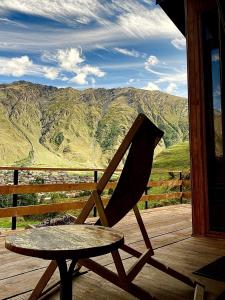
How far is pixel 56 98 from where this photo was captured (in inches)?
3986

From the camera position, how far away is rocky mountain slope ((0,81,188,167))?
7988 cm

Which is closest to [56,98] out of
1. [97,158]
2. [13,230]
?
[97,158]

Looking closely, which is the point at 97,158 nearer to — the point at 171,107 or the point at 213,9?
the point at 171,107

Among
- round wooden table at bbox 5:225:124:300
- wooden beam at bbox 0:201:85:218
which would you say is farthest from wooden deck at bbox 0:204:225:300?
round wooden table at bbox 5:225:124:300

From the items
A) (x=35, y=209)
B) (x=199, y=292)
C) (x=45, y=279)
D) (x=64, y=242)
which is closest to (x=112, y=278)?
(x=45, y=279)

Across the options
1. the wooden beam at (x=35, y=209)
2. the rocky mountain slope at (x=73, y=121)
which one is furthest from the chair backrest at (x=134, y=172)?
the rocky mountain slope at (x=73, y=121)

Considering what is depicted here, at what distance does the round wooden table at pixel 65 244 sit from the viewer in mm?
1029

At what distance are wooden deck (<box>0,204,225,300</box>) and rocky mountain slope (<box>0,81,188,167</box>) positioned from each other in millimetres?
70323

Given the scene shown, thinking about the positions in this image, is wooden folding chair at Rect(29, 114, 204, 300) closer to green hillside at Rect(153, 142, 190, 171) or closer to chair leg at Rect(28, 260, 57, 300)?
chair leg at Rect(28, 260, 57, 300)

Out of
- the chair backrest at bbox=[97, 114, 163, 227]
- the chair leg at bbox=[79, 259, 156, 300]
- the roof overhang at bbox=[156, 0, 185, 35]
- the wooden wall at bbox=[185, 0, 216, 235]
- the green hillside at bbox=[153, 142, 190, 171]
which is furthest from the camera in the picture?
the green hillside at bbox=[153, 142, 190, 171]

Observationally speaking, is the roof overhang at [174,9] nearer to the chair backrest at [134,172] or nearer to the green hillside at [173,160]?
the chair backrest at [134,172]

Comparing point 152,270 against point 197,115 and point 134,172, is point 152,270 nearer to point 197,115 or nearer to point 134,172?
point 134,172

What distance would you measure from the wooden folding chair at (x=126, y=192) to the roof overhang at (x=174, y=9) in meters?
3.19

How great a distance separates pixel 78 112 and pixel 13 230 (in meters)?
95.6
